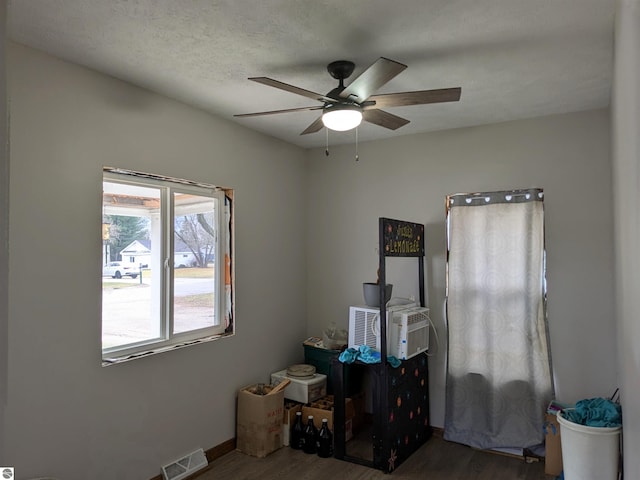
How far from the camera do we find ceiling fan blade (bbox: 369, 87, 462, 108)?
2189 mm

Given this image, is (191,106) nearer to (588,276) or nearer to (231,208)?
(231,208)

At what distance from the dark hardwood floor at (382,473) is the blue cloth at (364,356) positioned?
0.75 metres

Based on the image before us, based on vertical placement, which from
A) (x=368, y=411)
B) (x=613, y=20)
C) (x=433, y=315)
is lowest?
(x=368, y=411)

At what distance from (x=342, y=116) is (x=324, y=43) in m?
0.36

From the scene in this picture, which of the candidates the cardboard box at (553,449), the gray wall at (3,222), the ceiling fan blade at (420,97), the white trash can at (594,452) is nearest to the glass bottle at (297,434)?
the cardboard box at (553,449)

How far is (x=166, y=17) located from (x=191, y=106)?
1246mm

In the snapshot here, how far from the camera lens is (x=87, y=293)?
261 cm

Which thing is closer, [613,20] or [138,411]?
[613,20]

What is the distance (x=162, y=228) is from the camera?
10.4ft

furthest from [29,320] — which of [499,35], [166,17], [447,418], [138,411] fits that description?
[447,418]

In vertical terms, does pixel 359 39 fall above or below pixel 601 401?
above

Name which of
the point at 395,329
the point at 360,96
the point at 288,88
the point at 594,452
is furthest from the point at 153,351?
the point at 594,452

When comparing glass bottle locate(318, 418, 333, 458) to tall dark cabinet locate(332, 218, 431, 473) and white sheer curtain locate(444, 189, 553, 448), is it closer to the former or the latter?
tall dark cabinet locate(332, 218, 431, 473)

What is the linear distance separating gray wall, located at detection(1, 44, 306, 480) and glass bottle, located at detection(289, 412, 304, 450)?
489mm
